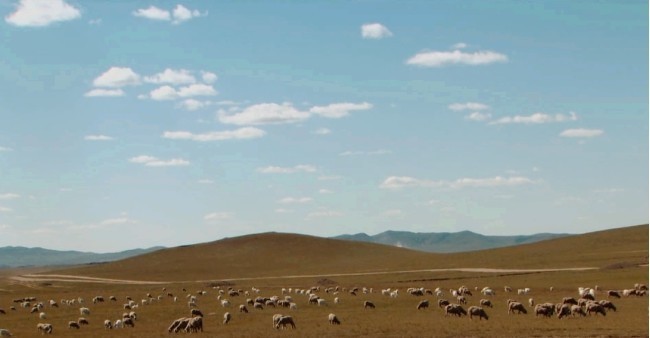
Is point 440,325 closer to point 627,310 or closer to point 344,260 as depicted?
point 627,310

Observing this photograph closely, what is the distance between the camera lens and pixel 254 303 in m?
50.7

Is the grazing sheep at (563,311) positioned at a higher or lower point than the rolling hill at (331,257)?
lower

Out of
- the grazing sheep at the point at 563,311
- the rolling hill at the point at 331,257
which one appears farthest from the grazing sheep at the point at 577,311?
the rolling hill at the point at 331,257

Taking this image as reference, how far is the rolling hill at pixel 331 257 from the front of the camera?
98500 mm

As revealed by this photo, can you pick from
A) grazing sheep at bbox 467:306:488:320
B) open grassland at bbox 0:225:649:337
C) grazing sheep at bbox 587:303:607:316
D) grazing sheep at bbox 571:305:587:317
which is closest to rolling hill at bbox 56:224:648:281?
open grassland at bbox 0:225:649:337

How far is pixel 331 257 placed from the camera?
13450 centimetres

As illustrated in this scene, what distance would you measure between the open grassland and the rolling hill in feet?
0.83

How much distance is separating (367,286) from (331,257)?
59912 millimetres

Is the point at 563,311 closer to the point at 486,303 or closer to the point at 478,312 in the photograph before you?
the point at 478,312

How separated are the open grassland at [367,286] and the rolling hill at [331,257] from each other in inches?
9.9

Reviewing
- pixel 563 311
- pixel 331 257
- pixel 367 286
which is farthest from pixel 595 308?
pixel 331 257

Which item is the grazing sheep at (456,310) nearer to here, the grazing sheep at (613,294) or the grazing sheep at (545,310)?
the grazing sheep at (545,310)

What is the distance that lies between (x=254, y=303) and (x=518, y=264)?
175 ft

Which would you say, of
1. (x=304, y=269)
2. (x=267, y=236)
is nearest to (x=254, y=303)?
(x=304, y=269)
